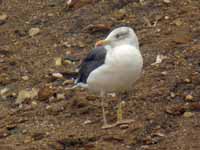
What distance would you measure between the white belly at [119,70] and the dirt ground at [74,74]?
0.45 metres

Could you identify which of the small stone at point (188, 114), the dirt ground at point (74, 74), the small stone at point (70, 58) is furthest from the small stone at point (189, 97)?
the small stone at point (70, 58)

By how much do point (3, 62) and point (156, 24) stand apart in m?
1.99

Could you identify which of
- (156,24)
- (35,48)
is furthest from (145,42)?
(35,48)

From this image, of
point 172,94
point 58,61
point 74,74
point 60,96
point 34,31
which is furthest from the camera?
point 34,31

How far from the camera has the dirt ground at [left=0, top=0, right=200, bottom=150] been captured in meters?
7.84

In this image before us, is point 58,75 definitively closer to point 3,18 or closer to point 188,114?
point 188,114

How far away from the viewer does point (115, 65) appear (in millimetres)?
7754

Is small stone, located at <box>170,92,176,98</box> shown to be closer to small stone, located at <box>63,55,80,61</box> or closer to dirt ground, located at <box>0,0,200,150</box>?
dirt ground, located at <box>0,0,200,150</box>

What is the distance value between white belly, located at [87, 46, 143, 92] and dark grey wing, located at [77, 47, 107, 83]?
0.09 meters

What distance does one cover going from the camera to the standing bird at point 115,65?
774cm

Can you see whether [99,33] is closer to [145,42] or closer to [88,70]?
[145,42]

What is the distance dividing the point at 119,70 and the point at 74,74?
5.93ft

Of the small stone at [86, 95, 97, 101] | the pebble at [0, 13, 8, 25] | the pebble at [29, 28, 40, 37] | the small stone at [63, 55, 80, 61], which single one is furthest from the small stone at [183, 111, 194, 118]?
the pebble at [0, 13, 8, 25]

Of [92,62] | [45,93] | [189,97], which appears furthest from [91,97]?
[189,97]
